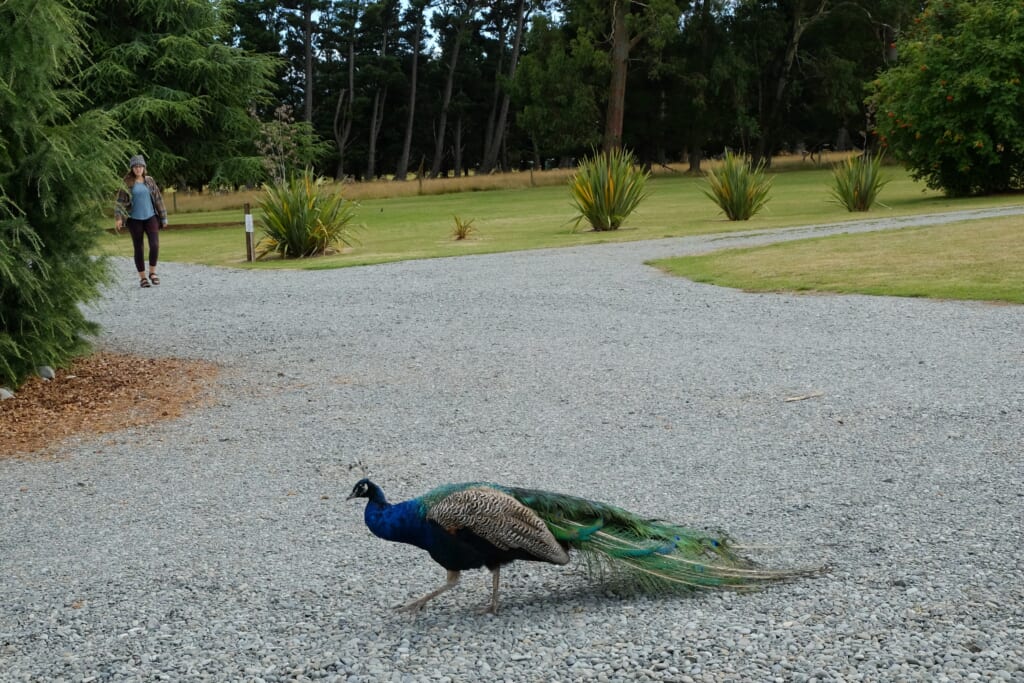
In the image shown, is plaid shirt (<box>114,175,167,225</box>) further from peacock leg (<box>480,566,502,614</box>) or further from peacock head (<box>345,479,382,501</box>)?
peacock leg (<box>480,566,502,614</box>)

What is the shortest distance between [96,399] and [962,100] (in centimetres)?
2451

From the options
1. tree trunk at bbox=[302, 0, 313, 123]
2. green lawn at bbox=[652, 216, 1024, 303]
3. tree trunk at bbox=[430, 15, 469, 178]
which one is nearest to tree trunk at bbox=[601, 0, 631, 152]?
tree trunk at bbox=[302, 0, 313, 123]

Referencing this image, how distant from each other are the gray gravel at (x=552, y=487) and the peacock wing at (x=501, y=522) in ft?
1.10

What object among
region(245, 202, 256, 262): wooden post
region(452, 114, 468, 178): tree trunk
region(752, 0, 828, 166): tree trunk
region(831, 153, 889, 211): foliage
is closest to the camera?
region(245, 202, 256, 262): wooden post

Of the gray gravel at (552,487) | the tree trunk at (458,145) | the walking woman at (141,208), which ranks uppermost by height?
the tree trunk at (458,145)

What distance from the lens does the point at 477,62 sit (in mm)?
72062

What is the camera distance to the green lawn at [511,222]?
22.0 metres

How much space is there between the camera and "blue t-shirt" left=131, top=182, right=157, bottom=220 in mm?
16391

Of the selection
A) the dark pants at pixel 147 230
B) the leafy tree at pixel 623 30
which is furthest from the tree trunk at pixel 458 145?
the dark pants at pixel 147 230

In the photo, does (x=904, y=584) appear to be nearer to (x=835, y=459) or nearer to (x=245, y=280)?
(x=835, y=459)

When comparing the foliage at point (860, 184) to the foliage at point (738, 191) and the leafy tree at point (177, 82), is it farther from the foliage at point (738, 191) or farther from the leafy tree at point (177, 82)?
the leafy tree at point (177, 82)

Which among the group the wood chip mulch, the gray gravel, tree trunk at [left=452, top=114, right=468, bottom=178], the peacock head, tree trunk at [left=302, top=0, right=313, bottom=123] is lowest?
the wood chip mulch

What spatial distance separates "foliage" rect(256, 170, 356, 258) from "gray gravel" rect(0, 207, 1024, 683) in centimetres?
899

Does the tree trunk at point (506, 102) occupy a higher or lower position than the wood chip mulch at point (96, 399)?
higher
